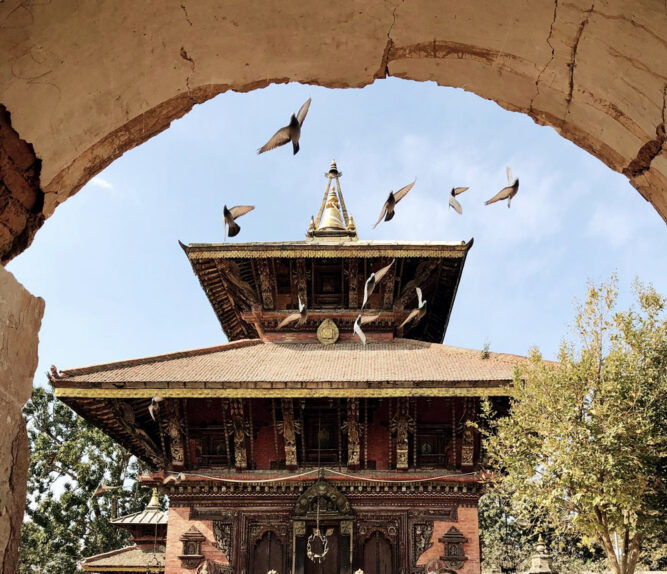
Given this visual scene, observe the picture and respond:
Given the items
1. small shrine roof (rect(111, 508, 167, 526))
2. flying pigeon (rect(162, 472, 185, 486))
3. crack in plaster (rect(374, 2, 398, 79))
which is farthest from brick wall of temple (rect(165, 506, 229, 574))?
crack in plaster (rect(374, 2, 398, 79))

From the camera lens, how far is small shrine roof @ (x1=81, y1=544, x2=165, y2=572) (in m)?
18.2

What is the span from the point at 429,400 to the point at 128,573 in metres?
10.8

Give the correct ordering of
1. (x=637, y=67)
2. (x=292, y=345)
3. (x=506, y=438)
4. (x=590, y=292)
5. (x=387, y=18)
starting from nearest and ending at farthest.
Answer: (x=637, y=67), (x=387, y=18), (x=506, y=438), (x=590, y=292), (x=292, y=345)

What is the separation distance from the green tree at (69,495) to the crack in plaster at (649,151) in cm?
3497

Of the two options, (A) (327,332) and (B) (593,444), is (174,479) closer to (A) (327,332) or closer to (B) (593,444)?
(A) (327,332)

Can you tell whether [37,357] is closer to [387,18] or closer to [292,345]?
[387,18]

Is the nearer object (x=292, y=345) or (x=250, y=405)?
(x=250, y=405)

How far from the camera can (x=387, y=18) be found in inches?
125

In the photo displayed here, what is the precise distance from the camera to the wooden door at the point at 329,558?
39.6ft

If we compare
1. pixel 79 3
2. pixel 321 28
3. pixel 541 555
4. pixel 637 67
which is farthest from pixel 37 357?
pixel 541 555

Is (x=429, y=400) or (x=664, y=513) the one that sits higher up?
(x=429, y=400)

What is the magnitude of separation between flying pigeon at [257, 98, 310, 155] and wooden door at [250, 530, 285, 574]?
29.0 ft

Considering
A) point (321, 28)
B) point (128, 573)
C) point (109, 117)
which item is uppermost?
point (321, 28)

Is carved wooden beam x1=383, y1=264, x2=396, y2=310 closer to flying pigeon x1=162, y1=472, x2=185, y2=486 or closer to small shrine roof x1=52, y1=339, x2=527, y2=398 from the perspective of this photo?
small shrine roof x1=52, y1=339, x2=527, y2=398
